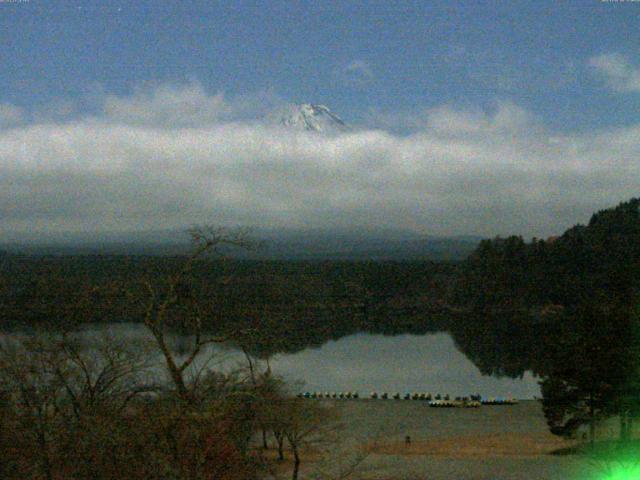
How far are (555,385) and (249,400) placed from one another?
31.1 feet

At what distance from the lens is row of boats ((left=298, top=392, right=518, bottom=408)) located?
82.8ft

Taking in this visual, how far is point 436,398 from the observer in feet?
89.0

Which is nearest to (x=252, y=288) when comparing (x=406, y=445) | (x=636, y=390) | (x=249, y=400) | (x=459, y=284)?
(x=459, y=284)

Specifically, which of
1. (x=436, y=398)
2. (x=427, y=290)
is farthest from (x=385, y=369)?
(x=427, y=290)

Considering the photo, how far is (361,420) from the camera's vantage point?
71.6 feet

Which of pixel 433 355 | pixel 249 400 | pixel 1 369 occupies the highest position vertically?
pixel 1 369

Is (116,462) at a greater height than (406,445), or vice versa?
(116,462)

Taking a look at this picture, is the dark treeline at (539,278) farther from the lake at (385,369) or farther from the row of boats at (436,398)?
the row of boats at (436,398)

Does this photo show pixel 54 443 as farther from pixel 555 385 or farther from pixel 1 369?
pixel 555 385

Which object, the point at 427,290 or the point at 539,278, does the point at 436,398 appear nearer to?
the point at 539,278

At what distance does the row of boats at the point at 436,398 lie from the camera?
25.2 m

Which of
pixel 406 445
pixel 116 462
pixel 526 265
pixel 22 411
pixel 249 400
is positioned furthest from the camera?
pixel 526 265

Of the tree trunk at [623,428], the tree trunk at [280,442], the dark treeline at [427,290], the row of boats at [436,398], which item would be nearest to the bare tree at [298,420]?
the tree trunk at [280,442]

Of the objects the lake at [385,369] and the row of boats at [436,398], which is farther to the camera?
the lake at [385,369]
